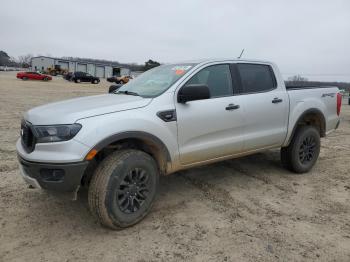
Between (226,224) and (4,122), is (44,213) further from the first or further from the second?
(4,122)

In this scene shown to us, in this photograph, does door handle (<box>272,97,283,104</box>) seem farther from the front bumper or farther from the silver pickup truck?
the front bumper

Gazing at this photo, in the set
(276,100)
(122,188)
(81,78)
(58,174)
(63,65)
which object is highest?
(63,65)

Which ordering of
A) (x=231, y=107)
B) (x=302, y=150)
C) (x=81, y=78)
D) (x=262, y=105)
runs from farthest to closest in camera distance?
(x=81, y=78), (x=302, y=150), (x=262, y=105), (x=231, y=107)

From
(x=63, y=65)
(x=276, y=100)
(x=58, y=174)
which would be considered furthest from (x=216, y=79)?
(x=63, y=65)

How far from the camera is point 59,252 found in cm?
297

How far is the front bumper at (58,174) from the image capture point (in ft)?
9.62

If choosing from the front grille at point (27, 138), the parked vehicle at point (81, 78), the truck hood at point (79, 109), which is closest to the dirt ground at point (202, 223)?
the front grille at point (27, 138)

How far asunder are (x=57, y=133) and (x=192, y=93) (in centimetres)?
146

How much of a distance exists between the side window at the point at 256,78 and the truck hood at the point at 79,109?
1.61 meters

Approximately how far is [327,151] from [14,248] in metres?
6.24

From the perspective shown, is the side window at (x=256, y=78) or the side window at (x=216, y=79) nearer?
the side window at (x=216, y=79)

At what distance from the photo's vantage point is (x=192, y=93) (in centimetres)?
355

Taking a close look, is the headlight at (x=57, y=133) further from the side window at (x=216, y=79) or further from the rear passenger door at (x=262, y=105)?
the rear passenger door at (x=262, y=105)

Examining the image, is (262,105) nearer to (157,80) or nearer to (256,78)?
(256,78)
